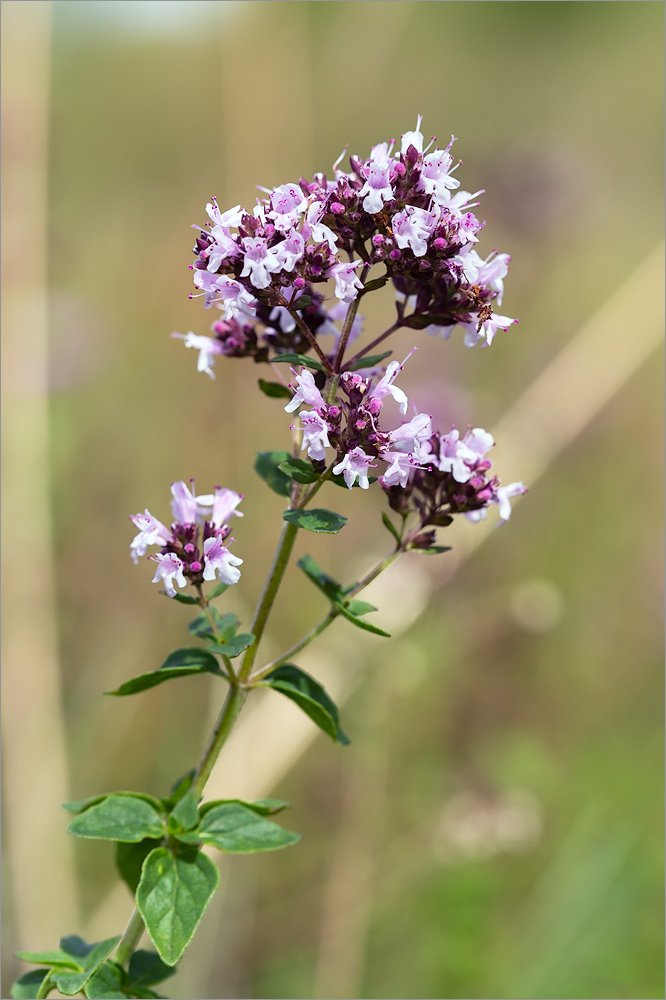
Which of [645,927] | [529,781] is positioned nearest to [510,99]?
[529,781]

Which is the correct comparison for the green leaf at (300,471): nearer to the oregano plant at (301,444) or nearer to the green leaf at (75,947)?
the oregano plant at (301,444)

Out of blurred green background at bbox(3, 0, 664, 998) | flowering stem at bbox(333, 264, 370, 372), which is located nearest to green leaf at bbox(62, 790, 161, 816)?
flowering stem at bbox(333, 264, 370, 372)

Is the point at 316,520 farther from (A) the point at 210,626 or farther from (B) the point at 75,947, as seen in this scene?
(B) the point at 75,947

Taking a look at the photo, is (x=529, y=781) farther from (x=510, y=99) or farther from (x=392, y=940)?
(x=510, y=99)

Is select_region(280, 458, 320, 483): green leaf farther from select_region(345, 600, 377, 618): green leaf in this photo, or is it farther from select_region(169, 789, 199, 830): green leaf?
select_region(169, 789, 199, 830): green leaf

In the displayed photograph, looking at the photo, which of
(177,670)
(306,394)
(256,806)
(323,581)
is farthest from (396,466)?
(256,806)
